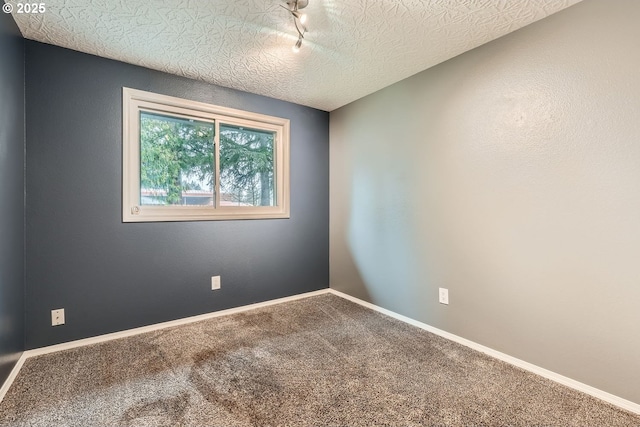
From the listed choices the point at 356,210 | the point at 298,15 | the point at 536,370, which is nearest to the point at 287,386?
the point at 536,370

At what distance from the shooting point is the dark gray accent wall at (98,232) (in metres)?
2.04

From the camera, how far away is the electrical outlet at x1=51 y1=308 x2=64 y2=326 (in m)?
2.09

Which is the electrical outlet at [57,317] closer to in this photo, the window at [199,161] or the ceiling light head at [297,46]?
the window at [199,161]

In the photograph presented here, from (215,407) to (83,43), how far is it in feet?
8.40

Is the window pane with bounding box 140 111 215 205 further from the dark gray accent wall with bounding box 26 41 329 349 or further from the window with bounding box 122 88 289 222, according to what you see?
the dark gray accent wall with bounding box 26 41 329 349

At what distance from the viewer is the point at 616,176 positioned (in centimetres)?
152

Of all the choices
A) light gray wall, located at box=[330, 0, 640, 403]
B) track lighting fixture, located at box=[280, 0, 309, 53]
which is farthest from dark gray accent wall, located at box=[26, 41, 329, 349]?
light gray wall, located at box=[330, 0, 640, 403]

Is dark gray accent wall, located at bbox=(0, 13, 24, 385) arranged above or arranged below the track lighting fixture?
below

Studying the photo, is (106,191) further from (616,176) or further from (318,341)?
(616,176)

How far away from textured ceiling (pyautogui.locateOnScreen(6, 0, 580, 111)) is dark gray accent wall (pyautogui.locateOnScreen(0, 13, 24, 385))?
0.85 ft

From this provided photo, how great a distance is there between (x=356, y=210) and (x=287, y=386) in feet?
6.27

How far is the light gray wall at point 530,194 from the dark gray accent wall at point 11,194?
2.69 m

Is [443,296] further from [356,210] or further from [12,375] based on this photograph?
[12,375]

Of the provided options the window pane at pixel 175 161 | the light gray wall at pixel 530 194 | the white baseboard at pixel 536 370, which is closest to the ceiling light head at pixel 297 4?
the light gray wall at pixel 530 194
